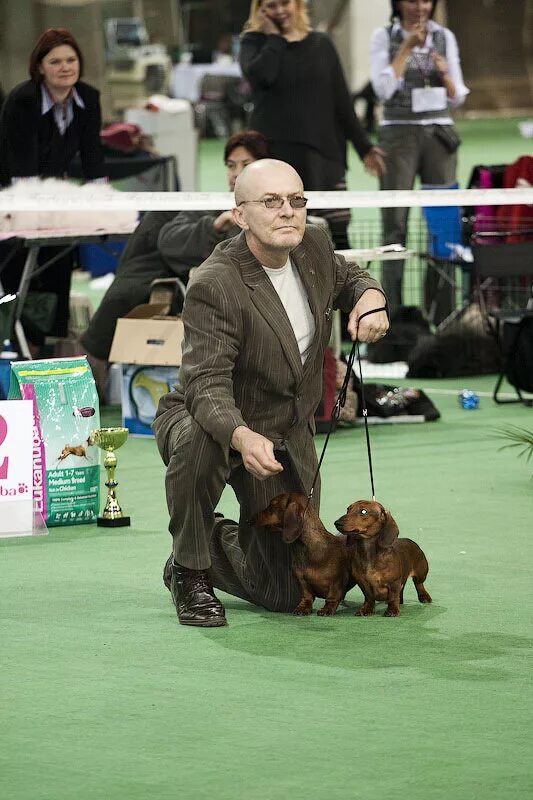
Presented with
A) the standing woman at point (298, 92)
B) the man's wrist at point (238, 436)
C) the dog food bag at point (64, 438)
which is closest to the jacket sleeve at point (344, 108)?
the standing woman at point (298, 92)

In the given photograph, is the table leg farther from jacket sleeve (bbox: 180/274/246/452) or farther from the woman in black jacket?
jacket sleeve (bbox: 180/274/246/452)

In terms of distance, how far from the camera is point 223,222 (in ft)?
22.2

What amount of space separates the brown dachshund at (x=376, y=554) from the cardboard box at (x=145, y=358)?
267 cm

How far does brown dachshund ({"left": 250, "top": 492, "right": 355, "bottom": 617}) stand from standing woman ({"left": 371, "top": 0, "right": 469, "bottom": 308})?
4.75 meters

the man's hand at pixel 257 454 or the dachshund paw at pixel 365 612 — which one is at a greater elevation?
A: the man's hand at pixel 257 454

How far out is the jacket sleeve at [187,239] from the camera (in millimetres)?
6844

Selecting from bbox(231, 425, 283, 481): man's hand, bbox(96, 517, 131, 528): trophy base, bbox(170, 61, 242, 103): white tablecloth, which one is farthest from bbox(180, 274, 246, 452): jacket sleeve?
bbox(170, 61, 242, 103): white tablecloth

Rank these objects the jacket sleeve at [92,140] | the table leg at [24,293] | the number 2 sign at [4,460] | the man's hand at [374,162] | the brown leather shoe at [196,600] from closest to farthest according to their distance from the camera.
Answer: the brown leather shoe at [196,600], the number 2 sign at [4,460], the table leg at [24,293], the jacket sleeve at [92,140], the man's hand at [374,162]

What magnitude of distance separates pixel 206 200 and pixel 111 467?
204 cm

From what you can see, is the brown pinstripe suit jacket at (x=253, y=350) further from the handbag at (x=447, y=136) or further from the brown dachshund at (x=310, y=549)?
the handbag at (x=447, y=136)

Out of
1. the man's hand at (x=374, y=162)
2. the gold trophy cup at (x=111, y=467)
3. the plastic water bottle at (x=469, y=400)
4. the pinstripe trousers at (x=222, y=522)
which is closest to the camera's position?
the pinstripe trousers at (x=222, y=522)

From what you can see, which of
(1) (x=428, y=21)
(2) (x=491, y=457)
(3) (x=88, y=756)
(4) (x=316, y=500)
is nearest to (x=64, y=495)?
(4) (x=316, y=500)

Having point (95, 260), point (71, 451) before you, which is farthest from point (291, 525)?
point (95, 260)

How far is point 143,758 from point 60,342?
15.1 ft
